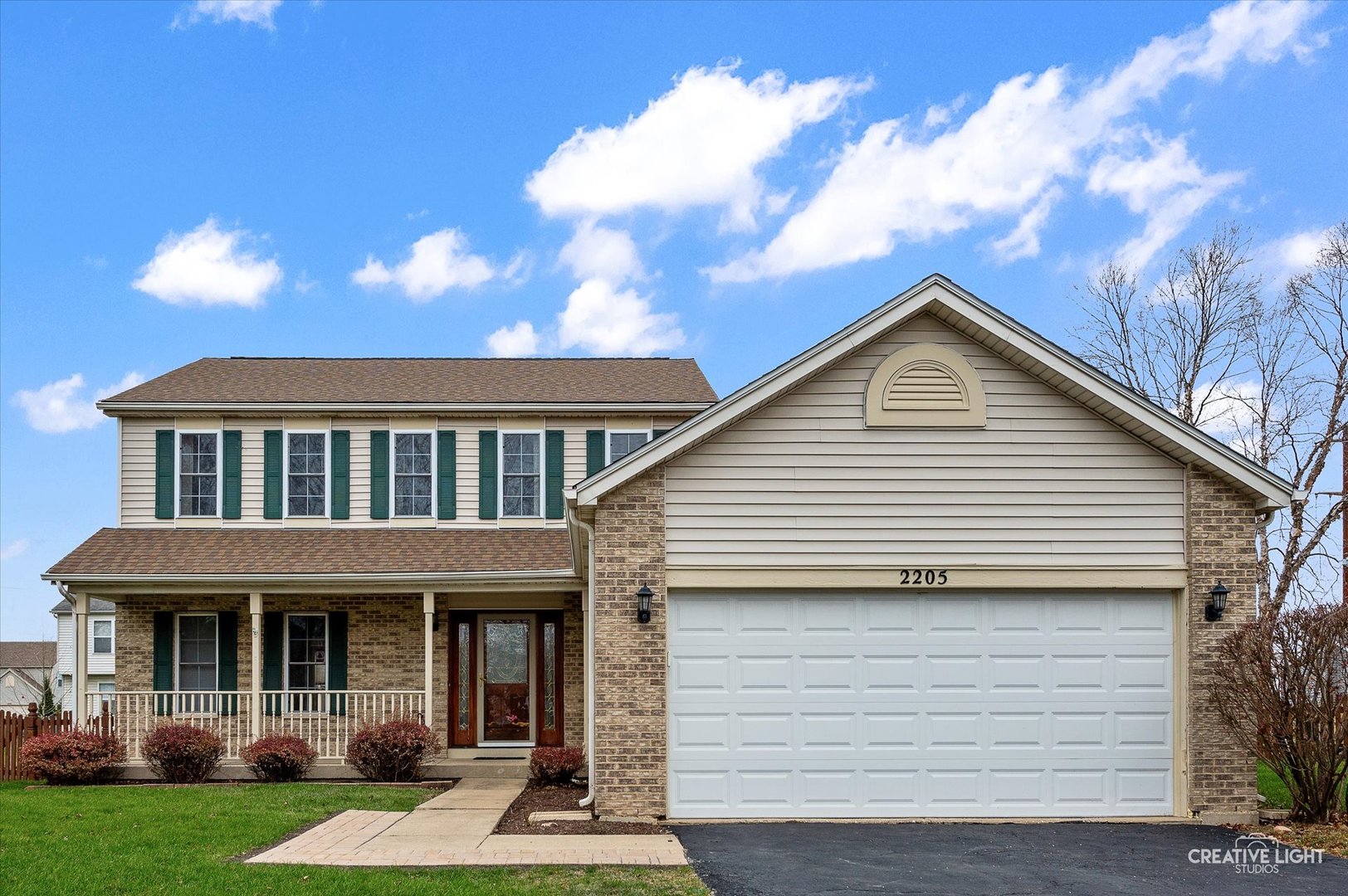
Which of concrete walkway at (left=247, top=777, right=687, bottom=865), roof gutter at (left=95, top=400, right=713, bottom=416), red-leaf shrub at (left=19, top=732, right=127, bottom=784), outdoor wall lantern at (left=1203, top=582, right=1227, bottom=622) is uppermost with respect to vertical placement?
roof gutter at (left=95, top=400, right=713, bottom=416)

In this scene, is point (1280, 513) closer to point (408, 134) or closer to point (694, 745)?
point (694, 745)

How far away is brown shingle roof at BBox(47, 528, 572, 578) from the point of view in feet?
54.9

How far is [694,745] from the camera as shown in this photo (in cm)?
1148

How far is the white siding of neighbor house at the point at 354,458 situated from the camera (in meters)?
18.4

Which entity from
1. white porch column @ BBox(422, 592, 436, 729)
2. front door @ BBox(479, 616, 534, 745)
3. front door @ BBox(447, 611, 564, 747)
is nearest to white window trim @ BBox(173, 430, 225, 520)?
white porch column @ BBox(422, 592, 436, 729)

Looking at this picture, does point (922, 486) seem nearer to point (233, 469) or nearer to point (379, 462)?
point (379, 462)

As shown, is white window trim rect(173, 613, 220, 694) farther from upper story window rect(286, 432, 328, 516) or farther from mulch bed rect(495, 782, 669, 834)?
mulch bed rect(495, 782, 669, 834)

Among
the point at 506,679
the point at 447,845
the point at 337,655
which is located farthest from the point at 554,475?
the point at 447,845

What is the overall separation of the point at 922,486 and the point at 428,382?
35.6 feet

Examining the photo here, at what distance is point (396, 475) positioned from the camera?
18.7 meters

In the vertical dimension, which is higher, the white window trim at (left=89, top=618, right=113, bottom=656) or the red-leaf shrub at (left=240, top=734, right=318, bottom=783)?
the red-leaf shrub at (left=240, top=734, right=318, bottom=783)

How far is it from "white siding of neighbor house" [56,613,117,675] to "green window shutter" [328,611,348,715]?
2480cm

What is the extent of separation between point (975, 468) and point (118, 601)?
44.4 feet

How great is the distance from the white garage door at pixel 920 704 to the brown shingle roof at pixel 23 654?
78231 mm
